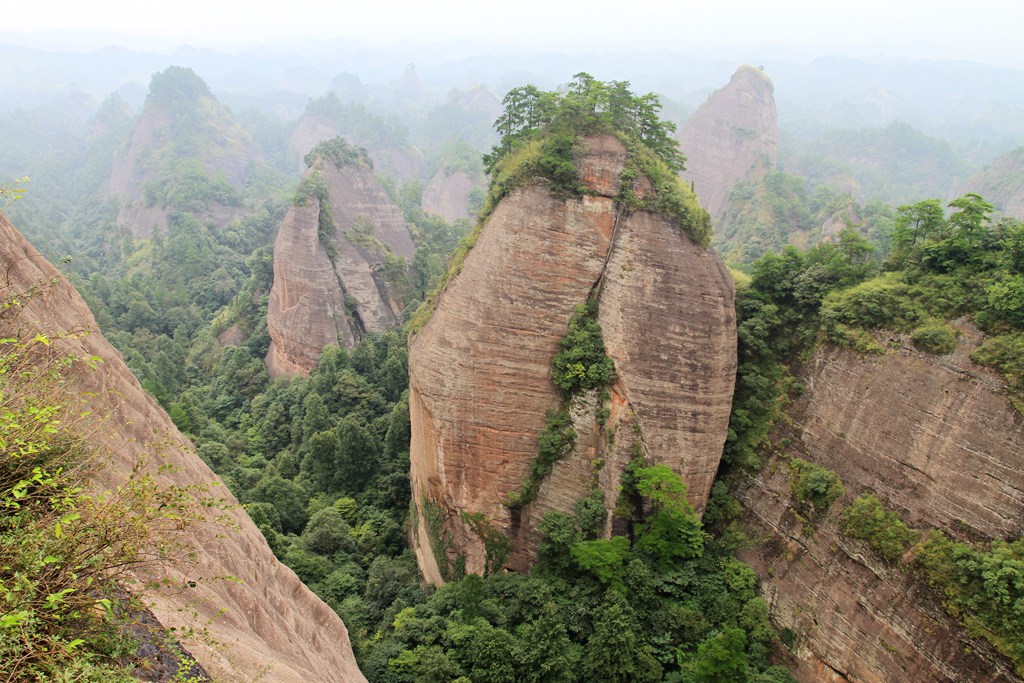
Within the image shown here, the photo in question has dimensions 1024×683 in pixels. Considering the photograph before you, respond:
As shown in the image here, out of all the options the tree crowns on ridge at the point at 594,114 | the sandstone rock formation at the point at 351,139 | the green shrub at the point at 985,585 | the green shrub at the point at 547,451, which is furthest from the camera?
the sandstone rock formation at the point at 351,139

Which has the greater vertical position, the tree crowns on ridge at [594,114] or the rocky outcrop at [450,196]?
the tree crowns on ridge at [594,114]

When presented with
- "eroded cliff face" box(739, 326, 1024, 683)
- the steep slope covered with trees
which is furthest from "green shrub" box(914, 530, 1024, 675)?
"eroded cliff face" box(739, 326, 1024, 683)

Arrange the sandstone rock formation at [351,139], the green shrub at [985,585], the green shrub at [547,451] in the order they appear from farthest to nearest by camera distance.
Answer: the sandstone rock formation at [351,139]
the green shrub at [547,451]
the green shrub at [985,585]

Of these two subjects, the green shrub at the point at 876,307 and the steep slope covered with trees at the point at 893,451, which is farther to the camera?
the green shrub at the point at 876,307

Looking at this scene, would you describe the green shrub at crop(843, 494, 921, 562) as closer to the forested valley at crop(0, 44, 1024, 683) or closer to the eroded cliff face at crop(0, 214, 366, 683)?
the forested valley at crop(0, 44, 1024, 683)

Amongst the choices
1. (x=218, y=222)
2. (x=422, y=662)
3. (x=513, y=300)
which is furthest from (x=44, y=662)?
(x=218, y=222)

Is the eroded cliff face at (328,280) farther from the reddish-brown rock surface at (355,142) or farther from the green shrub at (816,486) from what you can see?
the reddish-brown rock surface at (355,142)

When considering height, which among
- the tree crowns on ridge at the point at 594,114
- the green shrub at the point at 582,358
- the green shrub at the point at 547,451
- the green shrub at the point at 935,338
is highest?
the tree crowns on ridge at the point at 594,114

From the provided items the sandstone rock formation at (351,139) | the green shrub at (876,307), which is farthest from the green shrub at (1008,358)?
the sandstone rock formation at (351,139)
